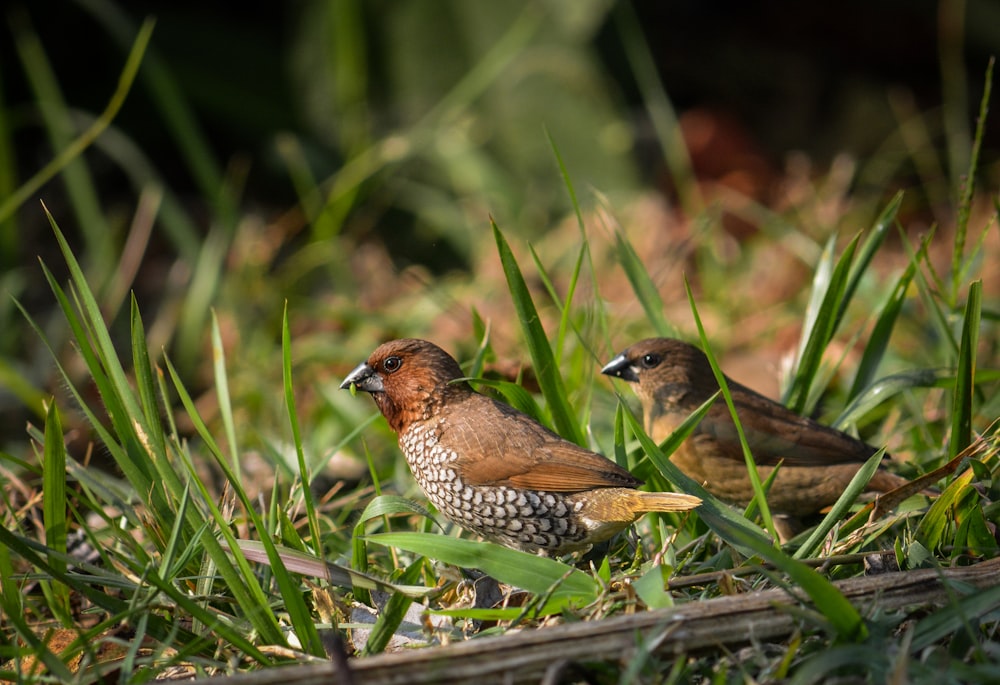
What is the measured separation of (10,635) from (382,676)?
1135mm

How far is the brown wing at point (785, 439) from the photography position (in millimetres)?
3070

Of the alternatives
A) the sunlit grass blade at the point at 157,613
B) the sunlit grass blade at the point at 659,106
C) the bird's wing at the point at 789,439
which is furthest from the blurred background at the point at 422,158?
the sunlit grass blade at the point at 157,613

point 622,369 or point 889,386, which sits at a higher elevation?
point 622,369

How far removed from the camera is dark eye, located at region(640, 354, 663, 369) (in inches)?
134

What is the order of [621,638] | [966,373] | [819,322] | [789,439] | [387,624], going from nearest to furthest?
[621,638] < [387,624] < [966,373] < [819,322] < [789,439]

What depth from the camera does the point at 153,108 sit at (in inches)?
274

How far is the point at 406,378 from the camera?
2.97 metres

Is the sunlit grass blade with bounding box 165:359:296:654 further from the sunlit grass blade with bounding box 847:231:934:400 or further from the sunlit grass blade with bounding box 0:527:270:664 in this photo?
the sunlit grass blade with bounding box 847:231:934:400

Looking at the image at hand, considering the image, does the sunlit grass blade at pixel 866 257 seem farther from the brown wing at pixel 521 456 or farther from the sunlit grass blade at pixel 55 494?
the sunlit grass blade at pixel 55 494

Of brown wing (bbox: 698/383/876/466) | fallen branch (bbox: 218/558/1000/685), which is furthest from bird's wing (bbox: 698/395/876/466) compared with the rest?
fallen branch (bbox: 218/558/1000/685)

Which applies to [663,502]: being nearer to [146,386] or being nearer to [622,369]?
[622,369]

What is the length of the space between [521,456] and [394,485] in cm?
86

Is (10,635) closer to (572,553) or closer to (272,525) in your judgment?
(272,525)

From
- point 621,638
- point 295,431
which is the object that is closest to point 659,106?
point 295,431
